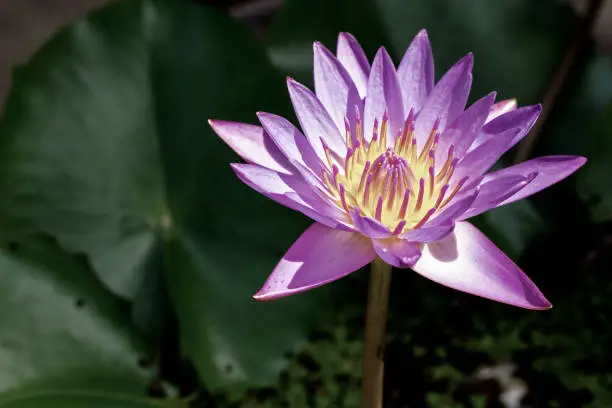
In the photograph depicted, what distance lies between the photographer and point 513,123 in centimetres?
67

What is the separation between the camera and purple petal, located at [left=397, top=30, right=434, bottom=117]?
2.35 feet

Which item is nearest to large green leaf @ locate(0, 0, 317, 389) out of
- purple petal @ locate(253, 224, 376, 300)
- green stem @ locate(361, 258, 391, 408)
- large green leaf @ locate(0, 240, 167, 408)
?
large green leaf @ locate(0, 240, 167, 408)

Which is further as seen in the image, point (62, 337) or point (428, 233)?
point (62, 337)

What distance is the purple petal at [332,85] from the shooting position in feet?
2.35

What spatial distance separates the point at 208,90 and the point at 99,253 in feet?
1.09

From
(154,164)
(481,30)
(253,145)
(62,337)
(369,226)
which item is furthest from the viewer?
(481,30)

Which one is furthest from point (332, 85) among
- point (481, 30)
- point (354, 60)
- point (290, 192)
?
point (481, 30)

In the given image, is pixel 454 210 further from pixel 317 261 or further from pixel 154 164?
pixel 154 164

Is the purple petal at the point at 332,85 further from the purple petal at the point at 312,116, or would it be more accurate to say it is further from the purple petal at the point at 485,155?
the purple petal at the point at 485,155

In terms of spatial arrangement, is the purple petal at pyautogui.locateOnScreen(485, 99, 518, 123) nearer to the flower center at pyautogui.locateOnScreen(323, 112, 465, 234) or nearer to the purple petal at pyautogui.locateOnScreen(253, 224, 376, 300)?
the flower center at pyautogui.locateOnScreen(323, 112, 465, 234)

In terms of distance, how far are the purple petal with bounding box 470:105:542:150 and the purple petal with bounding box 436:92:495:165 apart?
16 mm

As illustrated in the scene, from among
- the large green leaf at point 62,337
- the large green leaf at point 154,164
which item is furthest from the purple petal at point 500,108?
the large green leaf at point 62,337

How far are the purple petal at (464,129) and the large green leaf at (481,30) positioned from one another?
680mm

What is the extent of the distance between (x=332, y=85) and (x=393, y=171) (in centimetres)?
12
